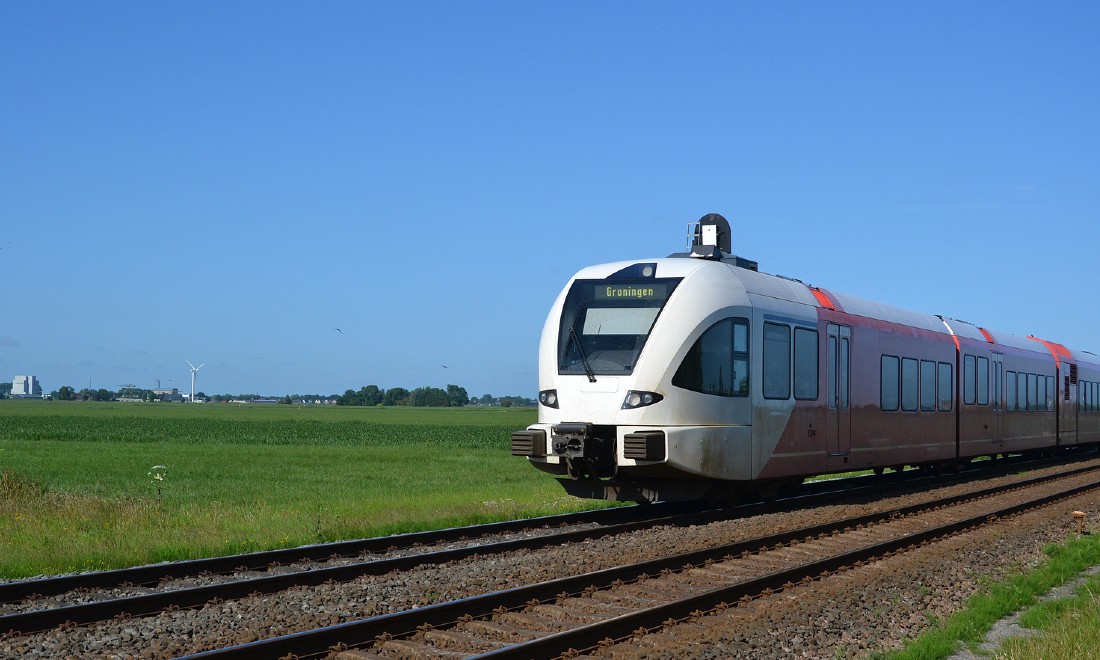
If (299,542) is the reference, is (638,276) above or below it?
above

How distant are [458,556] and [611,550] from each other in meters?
1.81

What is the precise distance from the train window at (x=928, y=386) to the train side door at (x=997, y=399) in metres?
4.53

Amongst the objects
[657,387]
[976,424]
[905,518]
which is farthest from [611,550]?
[976,424]

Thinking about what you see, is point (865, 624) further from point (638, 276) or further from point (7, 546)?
point (7, 546)

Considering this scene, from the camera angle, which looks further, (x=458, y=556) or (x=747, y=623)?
(x=458, y=556)

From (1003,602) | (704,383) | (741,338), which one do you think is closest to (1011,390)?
(741,338)

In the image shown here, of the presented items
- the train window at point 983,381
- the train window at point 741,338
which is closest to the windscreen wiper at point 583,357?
the train window at point 741,338

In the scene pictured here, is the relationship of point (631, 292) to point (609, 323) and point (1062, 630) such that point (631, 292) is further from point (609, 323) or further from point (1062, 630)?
point (1062, 630)

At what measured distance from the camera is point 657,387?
1471 cm

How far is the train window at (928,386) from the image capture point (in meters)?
22.7

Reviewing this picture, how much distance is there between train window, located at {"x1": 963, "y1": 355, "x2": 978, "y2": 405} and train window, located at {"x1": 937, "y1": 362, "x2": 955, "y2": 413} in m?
0.90

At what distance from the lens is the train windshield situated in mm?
15125

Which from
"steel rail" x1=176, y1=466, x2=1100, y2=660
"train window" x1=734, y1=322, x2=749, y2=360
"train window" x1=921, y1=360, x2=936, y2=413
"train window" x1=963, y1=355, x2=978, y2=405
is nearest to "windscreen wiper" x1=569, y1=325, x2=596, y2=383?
"train window" x1=734, y1=322, x2=749, y2=360

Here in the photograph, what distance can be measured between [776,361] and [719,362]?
5.47 feet
